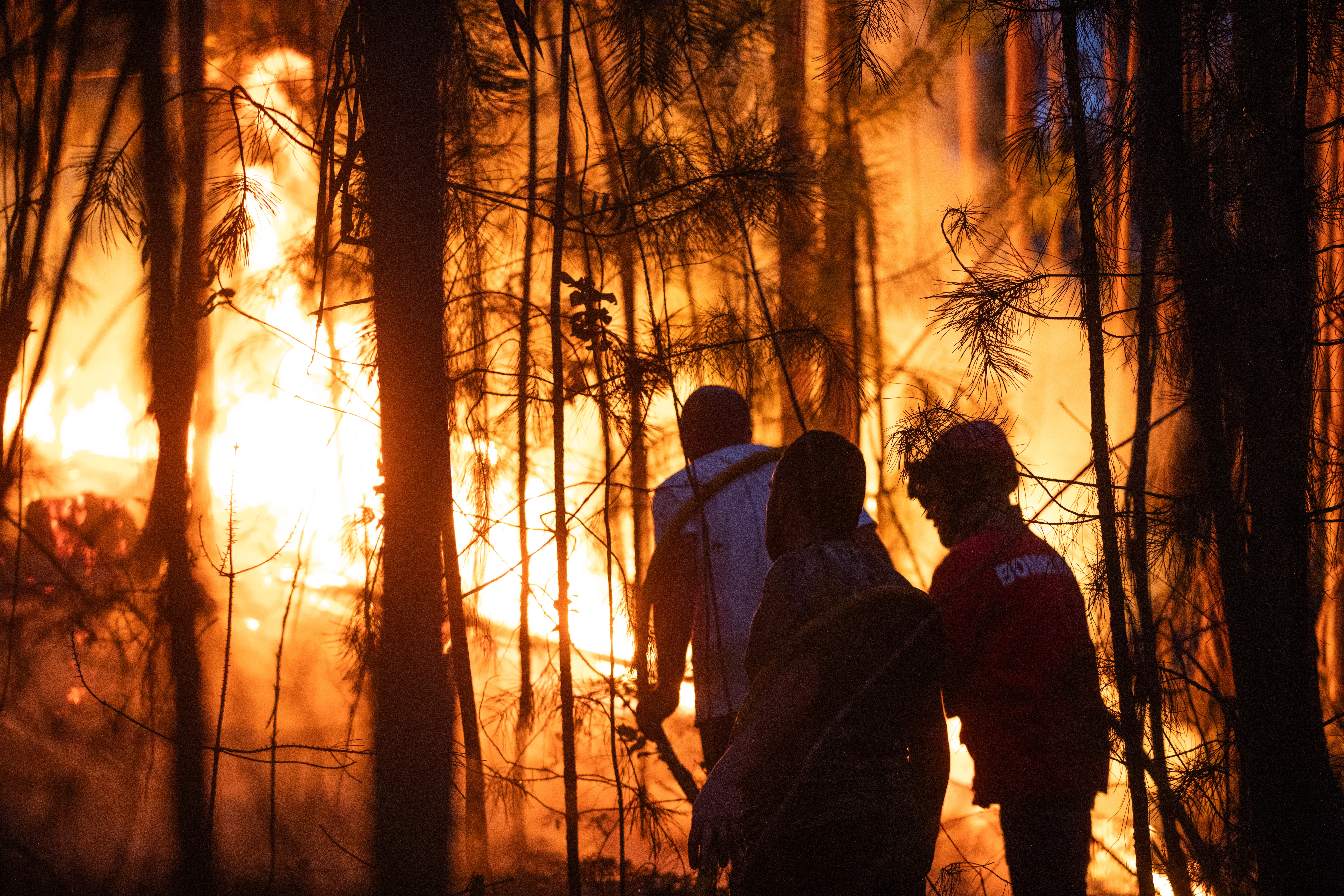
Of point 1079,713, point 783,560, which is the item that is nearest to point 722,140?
point 783,560

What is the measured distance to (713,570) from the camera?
1.68 m

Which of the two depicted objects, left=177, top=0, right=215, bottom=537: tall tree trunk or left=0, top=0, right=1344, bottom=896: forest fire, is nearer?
left=0, top=0, right=1344, bottom=896: forest fire

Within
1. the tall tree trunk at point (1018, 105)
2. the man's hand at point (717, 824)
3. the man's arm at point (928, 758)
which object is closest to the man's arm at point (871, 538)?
the man's arm at point (928, 758)

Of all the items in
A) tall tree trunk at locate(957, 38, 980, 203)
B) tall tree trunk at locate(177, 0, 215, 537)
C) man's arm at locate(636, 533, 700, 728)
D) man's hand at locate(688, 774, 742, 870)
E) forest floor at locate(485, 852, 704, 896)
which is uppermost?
tall tree trunk at locate(957, 38, 980, 203)

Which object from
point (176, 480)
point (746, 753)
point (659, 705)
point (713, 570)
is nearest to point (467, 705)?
point (659, 705)

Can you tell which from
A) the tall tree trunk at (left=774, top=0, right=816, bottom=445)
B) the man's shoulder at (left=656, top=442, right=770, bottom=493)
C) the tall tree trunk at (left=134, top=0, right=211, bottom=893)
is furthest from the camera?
the tall tree trunk at (left=774, top=0, right=816, bottom=445)

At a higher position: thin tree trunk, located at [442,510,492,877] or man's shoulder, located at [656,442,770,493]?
man's shoulder, located at [656,442,770,493]

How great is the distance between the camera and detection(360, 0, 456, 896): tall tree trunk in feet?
4.55

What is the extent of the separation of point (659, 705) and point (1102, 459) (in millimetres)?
885

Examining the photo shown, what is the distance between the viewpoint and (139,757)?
2291mm

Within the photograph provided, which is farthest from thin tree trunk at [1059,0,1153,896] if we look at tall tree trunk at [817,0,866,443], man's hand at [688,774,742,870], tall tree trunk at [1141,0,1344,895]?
tall tree trunk at [817,0,866,443]

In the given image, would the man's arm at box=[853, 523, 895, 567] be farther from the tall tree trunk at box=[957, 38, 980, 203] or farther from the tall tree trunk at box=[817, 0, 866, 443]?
the tall tree trunk at box=[957, 38, 980, 203]

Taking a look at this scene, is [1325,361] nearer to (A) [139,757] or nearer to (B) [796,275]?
(B) [796,275]

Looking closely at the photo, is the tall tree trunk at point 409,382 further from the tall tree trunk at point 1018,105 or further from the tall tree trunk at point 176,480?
the tall tree trunk at point 1018,105
